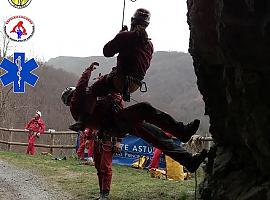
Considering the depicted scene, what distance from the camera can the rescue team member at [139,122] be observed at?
5.47 m

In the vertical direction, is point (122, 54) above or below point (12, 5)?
below

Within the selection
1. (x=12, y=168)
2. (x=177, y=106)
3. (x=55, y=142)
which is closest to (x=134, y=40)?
(x=12, y=168)

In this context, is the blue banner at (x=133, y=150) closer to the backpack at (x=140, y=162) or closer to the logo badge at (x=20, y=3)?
the backpack at (x=140, y=162)

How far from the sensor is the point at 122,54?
5594mm

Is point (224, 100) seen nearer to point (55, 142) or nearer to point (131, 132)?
point (131, 132)

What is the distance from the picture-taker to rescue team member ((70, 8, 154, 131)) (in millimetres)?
5554

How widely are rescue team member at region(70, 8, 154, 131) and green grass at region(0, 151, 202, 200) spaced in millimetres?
2399

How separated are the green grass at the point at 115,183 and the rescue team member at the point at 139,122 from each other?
1695 mm

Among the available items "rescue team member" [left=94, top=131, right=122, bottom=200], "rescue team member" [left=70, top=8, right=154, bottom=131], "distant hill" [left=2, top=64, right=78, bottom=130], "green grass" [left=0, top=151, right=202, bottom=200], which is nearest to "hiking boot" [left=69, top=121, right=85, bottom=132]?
"rescue team member" [left=70, top=8, right=154, bottom=131]

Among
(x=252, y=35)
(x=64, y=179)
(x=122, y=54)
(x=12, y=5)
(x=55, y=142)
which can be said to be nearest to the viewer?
(x=252, y=35)

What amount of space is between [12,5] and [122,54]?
1091 centimetres

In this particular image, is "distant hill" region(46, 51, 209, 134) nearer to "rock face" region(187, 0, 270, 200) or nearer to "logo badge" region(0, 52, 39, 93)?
"logo badge" region(0, 52, 39, 93)

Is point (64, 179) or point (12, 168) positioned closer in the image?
point (64, 179)

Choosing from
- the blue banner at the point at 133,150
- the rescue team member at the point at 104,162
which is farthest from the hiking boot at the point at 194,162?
the blue banner at the point at 133,150
